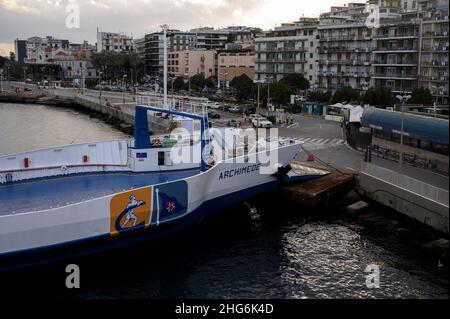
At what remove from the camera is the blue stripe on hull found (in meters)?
13.6

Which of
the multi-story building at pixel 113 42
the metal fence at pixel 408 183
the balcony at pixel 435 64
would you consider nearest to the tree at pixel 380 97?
the balcony at pixel 435 64

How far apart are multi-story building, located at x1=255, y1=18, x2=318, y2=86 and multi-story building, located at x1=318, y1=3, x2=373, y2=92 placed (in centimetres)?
198

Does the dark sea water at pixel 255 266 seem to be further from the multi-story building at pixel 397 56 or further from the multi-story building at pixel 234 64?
the multi-story building at pixel 234 64

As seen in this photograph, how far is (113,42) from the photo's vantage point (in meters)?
130

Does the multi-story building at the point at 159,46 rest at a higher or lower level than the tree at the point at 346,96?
higher

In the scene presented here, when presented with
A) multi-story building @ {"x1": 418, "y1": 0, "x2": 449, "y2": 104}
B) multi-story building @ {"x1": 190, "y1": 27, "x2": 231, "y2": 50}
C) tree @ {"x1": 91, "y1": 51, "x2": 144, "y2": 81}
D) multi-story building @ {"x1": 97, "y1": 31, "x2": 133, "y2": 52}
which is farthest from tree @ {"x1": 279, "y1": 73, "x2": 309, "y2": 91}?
multi-story building @ {"x1": 97, "y1": 31, "x2": 133, "y2": 52}

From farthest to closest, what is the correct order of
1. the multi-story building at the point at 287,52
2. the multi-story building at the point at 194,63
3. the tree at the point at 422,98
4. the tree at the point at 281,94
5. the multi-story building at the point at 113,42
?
the multi-story building at the point at 113,42 < the multi-story building at the point at 194,63 < the multi-story building at the point at 287,52 < the tree at the point at 281,94 < the tree at the point at 422,98

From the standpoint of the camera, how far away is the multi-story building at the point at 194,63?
85.7 metres

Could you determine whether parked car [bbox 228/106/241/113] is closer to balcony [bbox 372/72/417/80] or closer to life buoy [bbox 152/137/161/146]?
balcony [bbox 372/72/417/80]

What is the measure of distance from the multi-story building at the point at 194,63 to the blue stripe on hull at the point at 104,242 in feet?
222

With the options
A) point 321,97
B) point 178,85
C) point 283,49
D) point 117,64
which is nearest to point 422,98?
point 321,97

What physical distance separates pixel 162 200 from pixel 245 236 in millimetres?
3555
